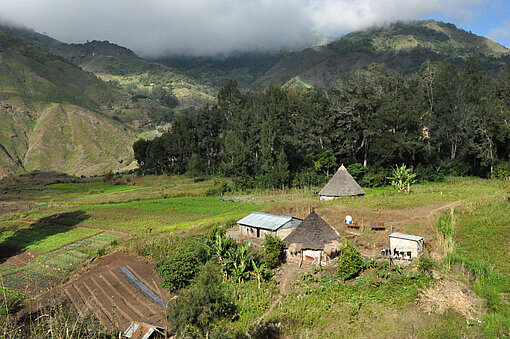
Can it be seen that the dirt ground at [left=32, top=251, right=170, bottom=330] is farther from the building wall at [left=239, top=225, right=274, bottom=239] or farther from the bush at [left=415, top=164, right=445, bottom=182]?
the bush at [left=415, top=164, right=445, bottom=182]

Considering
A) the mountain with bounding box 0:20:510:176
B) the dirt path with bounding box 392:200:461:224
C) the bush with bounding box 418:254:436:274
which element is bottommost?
the bush with bounding box 418:254:436:274

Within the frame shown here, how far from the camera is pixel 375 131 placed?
4288cm

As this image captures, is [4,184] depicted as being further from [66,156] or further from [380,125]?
[380,125]

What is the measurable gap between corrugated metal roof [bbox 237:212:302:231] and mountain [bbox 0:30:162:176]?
85.4 meters

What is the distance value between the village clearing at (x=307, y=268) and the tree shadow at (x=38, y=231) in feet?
0.43

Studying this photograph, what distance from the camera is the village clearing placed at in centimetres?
1304

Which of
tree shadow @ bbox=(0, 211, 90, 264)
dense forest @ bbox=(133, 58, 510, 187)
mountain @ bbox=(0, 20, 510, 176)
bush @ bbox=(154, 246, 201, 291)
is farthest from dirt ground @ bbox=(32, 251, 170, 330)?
mountain @ bbox=(0, 20, 510, 176)

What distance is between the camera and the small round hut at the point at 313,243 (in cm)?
1962

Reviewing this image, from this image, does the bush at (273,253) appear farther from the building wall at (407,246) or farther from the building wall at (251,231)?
the building wall at (407,246)

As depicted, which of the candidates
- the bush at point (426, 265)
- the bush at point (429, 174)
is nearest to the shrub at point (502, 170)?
the bush at point (429, 174)

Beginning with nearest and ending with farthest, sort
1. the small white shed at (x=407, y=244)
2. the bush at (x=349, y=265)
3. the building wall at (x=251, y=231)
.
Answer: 1. the bush at (x=349, y=265)
2. the small white shed at (x=407, y=244)
3. the building wall at (x=251, y=231)

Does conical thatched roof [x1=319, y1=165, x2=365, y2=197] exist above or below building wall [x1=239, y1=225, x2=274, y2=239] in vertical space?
above

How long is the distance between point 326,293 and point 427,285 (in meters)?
4.43

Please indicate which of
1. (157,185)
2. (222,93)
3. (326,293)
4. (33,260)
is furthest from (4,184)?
(326,293)
